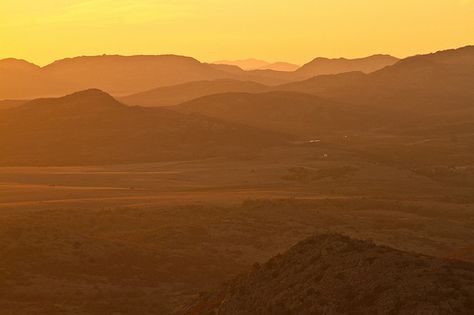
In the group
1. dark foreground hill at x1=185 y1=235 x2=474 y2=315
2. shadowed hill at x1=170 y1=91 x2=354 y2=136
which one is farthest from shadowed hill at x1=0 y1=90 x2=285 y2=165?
dark foreground hill at x1=185 y1=235 x2=474 y2=315

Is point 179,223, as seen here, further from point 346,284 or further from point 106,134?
point 106,134

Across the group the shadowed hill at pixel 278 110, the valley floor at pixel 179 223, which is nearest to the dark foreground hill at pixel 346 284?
the valley floor at pixel 179 223

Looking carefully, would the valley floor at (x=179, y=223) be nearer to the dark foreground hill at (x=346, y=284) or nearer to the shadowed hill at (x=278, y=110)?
the dark foreground hill at (x=346, y=284)

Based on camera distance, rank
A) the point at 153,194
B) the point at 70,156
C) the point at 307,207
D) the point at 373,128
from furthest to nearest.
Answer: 1. the point at 373,128
2. the point at 70,156
3. the point at 153,194
4. the point at 307,207

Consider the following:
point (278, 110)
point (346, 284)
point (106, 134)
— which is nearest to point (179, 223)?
point (346, 284)

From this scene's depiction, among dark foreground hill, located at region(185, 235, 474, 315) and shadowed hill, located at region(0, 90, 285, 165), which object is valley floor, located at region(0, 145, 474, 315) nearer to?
dark foreground hill, located at region(185, 235, 474, 315)

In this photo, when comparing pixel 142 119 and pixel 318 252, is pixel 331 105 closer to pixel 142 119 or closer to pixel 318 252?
pixel 142 119

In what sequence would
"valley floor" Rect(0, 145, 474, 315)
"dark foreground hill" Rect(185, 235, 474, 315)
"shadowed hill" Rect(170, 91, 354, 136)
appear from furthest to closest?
1. "shadowed hill" Rect(170, 91, 354, 136)
2. "valley floor" Rect(0, 145, 474, 315)
3. "dark foreground hill" Rect(185, 235, 474, 315)

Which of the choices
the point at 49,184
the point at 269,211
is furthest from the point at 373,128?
the point at 269,211
